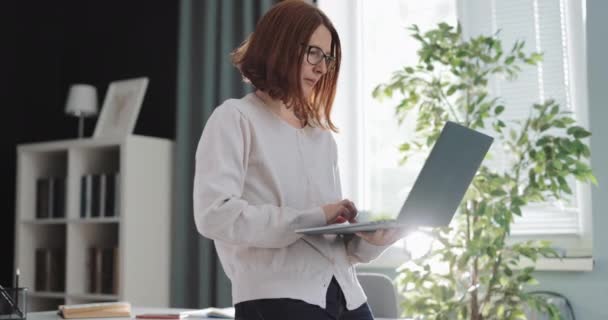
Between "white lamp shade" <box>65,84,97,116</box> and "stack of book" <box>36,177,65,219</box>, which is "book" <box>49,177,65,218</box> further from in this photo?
"white lamp shade" <box>65,84,97,116</box>

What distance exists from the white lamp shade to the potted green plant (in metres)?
1.94

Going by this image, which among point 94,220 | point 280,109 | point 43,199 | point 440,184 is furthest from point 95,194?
point 440,184

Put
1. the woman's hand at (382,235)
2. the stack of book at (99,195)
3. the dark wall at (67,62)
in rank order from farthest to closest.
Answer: the dark wall at (67,62) < the stack of book at (99,195) < the woman's hand at (382,235)

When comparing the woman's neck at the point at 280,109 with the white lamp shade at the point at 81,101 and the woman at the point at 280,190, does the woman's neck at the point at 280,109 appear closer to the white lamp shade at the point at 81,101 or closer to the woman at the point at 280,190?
the woman at the point at 280,190

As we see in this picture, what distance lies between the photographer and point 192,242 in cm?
391

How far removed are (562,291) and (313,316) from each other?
2080 mm

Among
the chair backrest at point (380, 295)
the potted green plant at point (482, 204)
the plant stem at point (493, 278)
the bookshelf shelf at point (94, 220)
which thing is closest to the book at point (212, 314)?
the chair backrest at point (380, 295)

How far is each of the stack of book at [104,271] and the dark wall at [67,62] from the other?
2.45 ft

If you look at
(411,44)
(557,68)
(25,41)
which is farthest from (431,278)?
(25,41)

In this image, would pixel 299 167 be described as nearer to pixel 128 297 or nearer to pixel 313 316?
pixel 313 316

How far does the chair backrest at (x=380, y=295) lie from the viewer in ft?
7.72

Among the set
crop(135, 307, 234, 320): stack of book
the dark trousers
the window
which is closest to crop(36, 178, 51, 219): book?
the window

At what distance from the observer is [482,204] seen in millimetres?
2701

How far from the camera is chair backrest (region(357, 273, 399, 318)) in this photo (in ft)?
7.72
